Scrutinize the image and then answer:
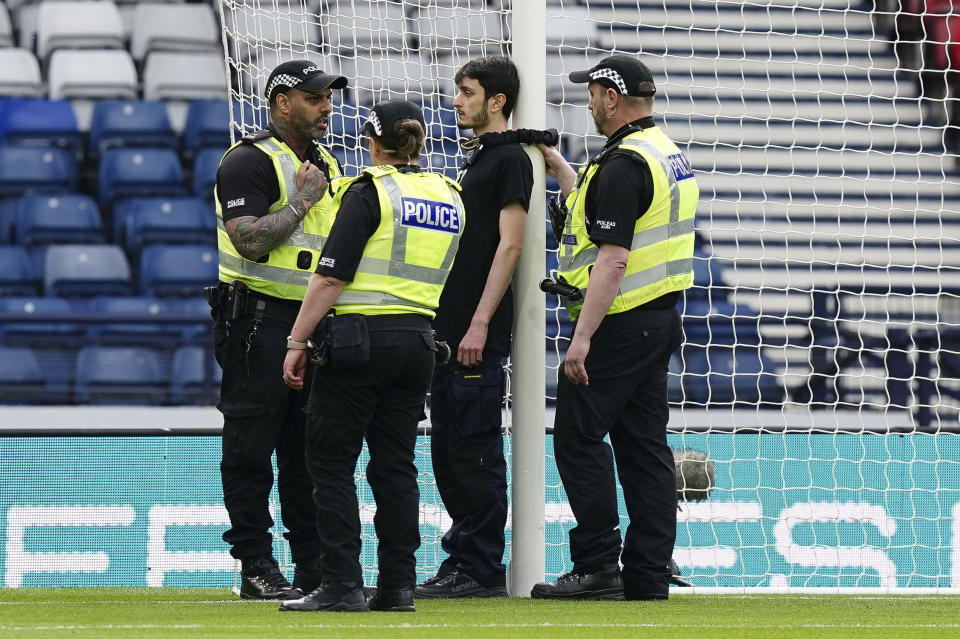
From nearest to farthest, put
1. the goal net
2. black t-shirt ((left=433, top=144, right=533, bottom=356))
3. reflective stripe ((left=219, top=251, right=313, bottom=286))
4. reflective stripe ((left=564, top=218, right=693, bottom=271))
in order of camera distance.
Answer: reflective stripe ((left=219, top=251, right=313, bottom=286)) < reflective stripe ((left=564, top=218, right=693, bottom=271)) < black t-shirt ((left=433, top=144, right=533, bottom=356)) < the goal net

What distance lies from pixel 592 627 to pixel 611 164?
1717mm

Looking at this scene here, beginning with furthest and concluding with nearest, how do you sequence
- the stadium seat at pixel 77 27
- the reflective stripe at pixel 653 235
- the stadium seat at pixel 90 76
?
1. the stadium seat at pixel 77 27
2. the stadium seat at pixel 90 76
3. the reflective stripe at pixel 653 235

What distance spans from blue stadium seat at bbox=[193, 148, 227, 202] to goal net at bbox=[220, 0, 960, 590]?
1.09 meters

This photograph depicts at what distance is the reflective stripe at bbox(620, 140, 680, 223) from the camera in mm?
4984

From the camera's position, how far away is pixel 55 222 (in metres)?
10.1

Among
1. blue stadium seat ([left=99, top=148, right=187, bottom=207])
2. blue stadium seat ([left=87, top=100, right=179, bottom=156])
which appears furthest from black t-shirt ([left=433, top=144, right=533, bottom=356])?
blue stadium seat ([left=87, top=100, right=179, bottom=156])

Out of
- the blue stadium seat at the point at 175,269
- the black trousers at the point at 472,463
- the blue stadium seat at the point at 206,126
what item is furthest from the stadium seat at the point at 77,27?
the black trousers at the point at 472,463

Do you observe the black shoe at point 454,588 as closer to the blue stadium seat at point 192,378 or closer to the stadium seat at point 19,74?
the blue stadium seat at point 192,378

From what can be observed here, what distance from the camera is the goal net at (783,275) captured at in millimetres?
6473

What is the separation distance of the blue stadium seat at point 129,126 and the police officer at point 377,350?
6.68m

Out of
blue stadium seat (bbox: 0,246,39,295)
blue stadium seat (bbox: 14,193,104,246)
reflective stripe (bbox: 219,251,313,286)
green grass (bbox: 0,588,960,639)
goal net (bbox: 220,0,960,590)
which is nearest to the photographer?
green grass (bbox: 0,588,960,639)

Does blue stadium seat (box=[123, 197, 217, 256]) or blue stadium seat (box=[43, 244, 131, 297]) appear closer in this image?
blue stadium seat (box=[43, 244, 131, 297])

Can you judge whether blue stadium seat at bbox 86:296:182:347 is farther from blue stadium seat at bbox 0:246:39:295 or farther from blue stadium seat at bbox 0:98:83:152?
blue stadium seat at bbox 0:98:83:152

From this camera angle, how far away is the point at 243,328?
16.0ft
